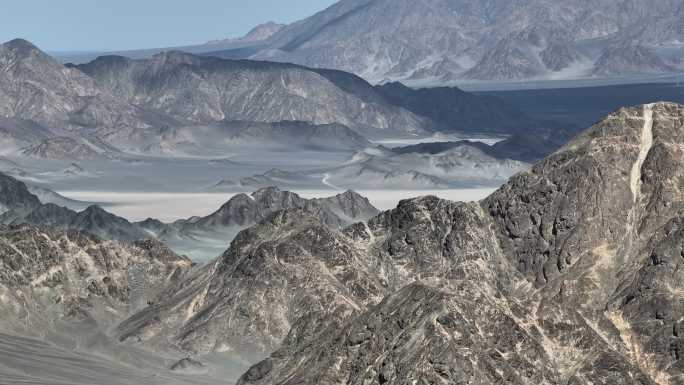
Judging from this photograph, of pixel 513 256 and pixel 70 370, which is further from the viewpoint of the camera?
pixel 513 256

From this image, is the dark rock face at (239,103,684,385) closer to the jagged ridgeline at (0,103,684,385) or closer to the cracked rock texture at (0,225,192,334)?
the jagged ridgeline at (0,103,684,385)

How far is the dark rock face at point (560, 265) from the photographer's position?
73812 mm

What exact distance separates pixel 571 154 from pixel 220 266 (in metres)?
32.0

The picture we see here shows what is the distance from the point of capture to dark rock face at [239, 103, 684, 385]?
242 feet

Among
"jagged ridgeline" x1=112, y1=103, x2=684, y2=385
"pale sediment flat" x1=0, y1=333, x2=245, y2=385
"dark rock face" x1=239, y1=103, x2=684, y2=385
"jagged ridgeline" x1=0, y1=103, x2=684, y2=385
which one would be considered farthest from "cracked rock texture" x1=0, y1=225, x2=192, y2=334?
"dark rock face" x1=239, y1=103, x2=684, y2=385

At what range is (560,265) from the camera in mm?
118438

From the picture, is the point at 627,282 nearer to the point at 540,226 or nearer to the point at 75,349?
the point at 540,226

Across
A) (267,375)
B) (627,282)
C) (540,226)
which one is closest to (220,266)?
(540,226)


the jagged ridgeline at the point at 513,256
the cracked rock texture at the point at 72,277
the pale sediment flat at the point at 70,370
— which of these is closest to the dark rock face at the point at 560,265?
the jagged ridgeline at the point at 513,256

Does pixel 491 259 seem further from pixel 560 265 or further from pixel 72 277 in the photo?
pixel 72 277

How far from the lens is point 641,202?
121m

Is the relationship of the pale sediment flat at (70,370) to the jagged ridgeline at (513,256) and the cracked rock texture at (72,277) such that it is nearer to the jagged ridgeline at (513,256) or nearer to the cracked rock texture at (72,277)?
the jagged ridgeline at (513,256)

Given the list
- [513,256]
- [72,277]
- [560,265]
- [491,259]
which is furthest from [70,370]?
[560,265]

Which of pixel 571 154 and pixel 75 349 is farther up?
pixel 571 154
